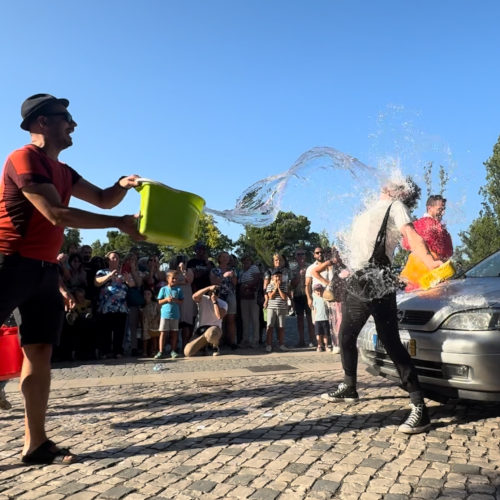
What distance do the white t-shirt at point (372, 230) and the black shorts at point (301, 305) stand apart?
6.59 m

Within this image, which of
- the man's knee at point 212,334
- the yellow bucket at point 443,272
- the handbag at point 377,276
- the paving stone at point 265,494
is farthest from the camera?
the man's knee at point 212,334

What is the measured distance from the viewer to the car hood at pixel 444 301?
12.8ft

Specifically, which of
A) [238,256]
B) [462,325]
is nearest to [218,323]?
[238,256]

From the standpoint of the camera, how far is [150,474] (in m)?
3.12

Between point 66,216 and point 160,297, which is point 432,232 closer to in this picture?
point 66,216

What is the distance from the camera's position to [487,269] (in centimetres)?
503

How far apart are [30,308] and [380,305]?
103 inches

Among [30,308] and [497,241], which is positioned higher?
[497,241]

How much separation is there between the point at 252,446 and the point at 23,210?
88.4 inches

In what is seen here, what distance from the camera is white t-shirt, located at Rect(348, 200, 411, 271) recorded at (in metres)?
3.92

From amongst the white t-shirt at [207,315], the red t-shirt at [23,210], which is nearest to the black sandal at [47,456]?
the red t-shirt at [23,210]

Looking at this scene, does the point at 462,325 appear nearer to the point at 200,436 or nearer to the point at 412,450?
the point at 412,450

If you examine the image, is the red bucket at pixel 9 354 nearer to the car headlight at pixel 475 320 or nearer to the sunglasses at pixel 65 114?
the sunglasses at pixel 65 114

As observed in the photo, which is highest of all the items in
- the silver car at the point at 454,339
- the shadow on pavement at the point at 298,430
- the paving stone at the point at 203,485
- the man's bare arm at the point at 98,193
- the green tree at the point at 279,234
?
the green tree at the point at 279,234
